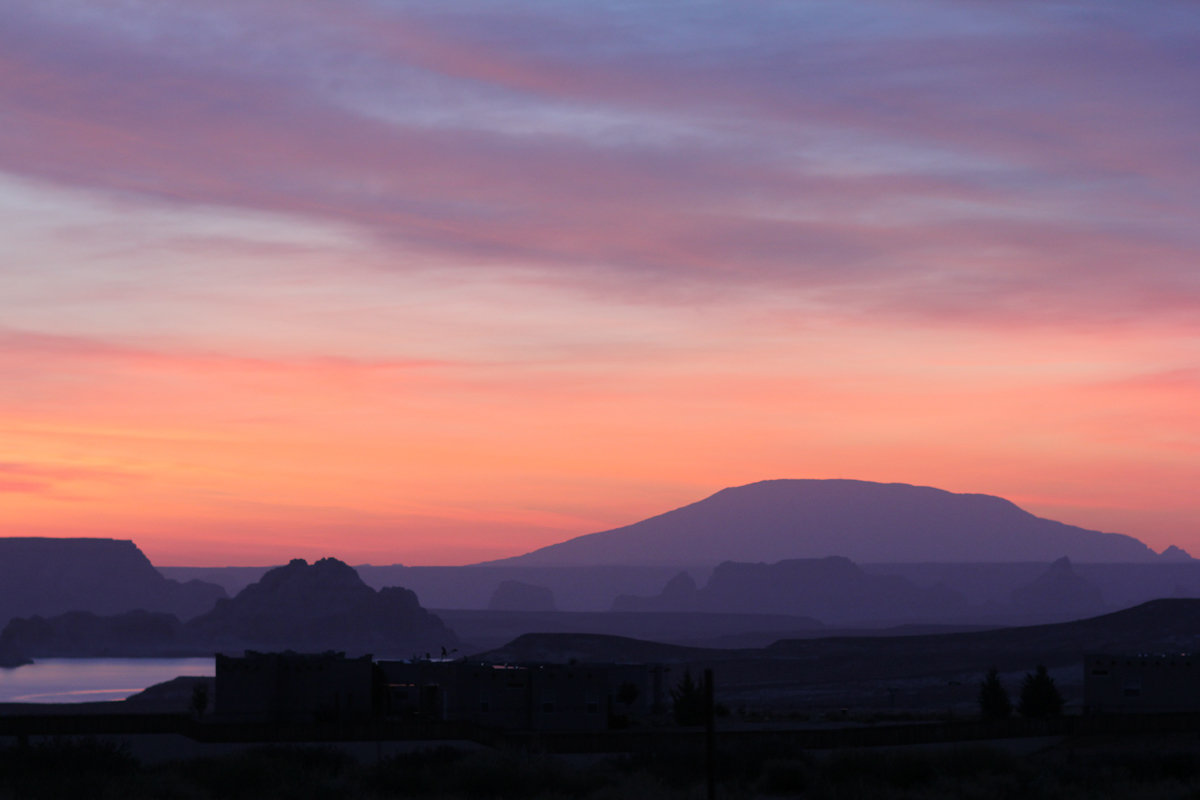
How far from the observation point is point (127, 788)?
136 feet

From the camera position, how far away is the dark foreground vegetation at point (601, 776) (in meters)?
42.8

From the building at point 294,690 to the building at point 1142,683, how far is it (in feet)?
126

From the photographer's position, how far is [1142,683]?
79.9 metres

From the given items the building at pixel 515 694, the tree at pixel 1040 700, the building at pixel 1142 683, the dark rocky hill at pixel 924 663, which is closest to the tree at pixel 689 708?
the building at pixel 515 694

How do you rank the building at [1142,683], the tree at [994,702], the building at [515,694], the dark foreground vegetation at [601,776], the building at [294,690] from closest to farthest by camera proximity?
the dark foreground vegetation at [601,776] < the building at [294,690] < the building at [515,694] < the building at [1142,683] < the tree at [994,702]

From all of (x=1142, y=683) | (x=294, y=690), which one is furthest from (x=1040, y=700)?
(x=294, y=690)

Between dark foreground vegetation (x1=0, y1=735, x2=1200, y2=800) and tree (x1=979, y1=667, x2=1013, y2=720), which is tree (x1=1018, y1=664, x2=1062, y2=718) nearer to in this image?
tree (x1=979, y1=667, x2=1013, y2=720)

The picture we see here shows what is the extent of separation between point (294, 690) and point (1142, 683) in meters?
44.7

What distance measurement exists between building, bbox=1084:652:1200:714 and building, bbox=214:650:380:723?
3828 cm

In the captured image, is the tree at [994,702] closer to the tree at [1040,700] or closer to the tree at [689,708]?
the tree at [1040,700]

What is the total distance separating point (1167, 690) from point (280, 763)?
49350mm

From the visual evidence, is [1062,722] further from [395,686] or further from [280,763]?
[280,763]

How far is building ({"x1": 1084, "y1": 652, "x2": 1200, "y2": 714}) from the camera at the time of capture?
78.8 metres

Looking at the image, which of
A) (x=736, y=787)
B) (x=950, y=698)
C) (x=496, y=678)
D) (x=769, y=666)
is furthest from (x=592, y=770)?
(x=769, y=666)
